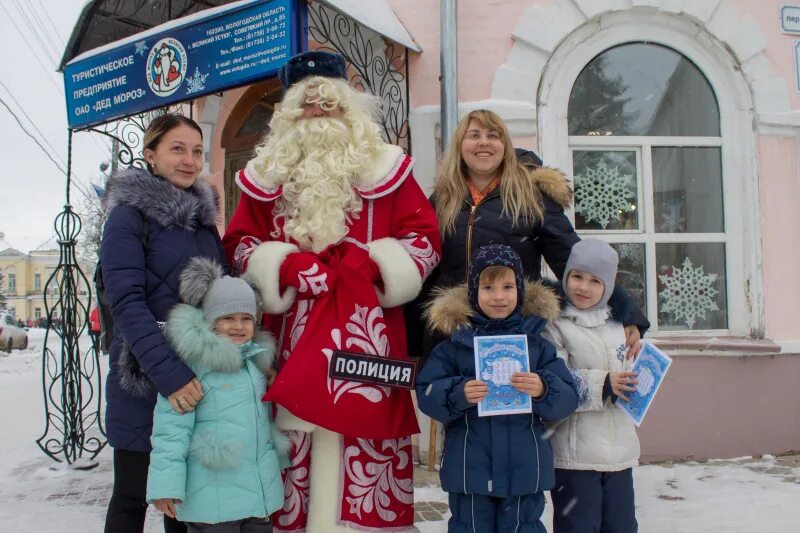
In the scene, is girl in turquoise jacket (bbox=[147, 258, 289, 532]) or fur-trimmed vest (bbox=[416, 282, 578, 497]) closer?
girl in turquoise jacket (bbox=[147, 258, 289, 532])

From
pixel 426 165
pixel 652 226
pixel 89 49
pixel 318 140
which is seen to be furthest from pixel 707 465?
pixel 89 49

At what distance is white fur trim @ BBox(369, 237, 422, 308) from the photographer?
2387 mm

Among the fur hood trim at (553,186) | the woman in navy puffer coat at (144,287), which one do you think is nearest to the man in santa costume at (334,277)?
the woman in navy puffer coat at (144,287)

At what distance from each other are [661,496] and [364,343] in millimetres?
2530

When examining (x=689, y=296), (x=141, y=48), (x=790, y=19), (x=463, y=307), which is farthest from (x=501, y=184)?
(x=790, y=19)

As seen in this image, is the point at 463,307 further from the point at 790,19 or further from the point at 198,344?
the point at 790,19

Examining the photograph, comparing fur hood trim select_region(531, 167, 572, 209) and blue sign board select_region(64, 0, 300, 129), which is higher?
blue sign board select_region(64, 0, 300, 129)

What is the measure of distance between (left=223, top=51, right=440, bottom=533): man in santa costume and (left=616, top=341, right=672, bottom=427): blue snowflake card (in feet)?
2.63

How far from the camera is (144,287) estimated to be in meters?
2.26

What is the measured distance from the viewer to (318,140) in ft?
8.12

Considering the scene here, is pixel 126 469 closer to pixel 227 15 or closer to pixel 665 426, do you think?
pixel 227 15

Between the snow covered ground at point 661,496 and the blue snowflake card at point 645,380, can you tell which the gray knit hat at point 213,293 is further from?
the snow covered ground at point 661,496

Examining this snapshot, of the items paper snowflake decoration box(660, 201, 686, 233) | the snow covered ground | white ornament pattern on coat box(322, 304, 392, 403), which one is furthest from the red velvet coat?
paper snowflake decoration box(660, 201, 686, 233)

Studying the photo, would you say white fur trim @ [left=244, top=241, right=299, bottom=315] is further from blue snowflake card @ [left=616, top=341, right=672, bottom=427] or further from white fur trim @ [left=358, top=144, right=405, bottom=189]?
blue snowflake card @ [left=616, top=341, right=672, bottom=427]
